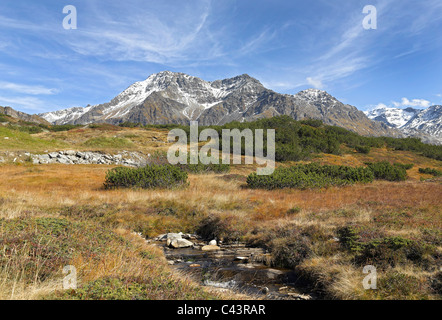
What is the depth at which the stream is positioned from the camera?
7.08 metres

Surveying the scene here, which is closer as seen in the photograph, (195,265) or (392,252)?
(392,252)

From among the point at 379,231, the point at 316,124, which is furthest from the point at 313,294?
the point at 316,124

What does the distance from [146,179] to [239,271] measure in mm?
13323

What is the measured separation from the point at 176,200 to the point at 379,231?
1034 cm

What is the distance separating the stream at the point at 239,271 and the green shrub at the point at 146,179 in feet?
30.6

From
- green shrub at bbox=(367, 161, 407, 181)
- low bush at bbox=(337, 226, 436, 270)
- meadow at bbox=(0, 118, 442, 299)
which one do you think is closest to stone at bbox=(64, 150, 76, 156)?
meadow at bbox=(0, 118, 442, 299)

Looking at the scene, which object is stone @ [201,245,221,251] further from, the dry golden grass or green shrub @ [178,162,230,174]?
green shrub @ [178,162,230,174]

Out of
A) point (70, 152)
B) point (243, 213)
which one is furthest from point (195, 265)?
point (70, 152)

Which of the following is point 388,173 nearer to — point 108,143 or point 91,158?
point 91,158

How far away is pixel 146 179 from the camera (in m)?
20.1

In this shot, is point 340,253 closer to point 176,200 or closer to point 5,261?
point 5,261

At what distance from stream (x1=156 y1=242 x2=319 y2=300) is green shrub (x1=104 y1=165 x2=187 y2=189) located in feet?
30.6

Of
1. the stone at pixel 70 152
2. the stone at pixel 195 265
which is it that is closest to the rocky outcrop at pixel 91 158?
the stone at pixel 70 152

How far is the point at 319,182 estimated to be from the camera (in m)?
21.0
